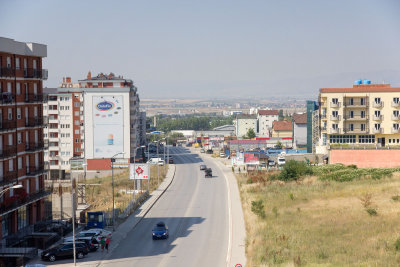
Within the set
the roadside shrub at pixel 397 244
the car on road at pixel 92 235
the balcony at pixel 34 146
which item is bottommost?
the car on road at pixel 92 235

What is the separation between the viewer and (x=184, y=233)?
49.0 metres

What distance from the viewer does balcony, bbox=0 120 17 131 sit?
144 ft

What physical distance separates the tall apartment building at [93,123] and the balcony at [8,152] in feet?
197

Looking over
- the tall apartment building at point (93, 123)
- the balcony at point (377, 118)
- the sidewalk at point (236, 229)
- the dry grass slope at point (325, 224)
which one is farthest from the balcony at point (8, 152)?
the balcony at point (377, 118)

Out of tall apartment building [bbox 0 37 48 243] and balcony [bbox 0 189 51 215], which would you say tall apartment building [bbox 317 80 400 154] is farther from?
balcony [bbox 0 189 51 215]

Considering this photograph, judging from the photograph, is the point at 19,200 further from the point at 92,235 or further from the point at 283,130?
the point at 283,130

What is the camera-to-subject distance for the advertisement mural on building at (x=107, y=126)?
356 ft

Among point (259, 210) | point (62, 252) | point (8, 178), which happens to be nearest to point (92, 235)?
point (62, 252)

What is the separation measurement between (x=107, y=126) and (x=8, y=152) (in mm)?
65041

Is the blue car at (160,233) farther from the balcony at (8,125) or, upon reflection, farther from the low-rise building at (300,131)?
the low-rise building at (300,131)

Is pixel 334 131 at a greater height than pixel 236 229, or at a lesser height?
greater

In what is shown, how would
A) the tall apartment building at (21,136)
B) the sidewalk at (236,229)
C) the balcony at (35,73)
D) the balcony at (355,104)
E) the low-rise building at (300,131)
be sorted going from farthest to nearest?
the low-rise building at (300,131)
the balcony at (355,104)
the balcony at (35,73)
the tall apartment building at (21,136)
the sidewalk at (236,229)

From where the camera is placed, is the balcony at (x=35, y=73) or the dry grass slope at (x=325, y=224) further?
the balcony at (x=35, y=73)

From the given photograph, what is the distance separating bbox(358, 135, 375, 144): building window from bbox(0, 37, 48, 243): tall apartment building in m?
62.9
